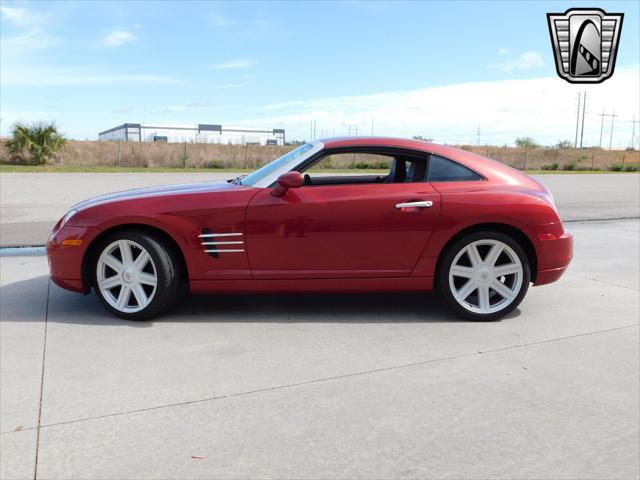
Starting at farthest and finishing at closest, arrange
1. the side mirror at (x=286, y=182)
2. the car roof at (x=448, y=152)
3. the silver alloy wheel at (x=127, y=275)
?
the car roof at (x=448, y=152), the silver alloy wheel at (x=127, y=275), the side mirror at (x=286, y=182)

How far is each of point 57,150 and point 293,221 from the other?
114 ft

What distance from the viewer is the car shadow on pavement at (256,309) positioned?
4.59 metres

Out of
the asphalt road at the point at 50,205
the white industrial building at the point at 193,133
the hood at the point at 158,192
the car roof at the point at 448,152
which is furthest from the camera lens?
the white industrial building at the point at 193,133

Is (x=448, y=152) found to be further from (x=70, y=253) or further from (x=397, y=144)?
(x=70, y=253)

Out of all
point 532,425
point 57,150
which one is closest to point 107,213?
point 532,425

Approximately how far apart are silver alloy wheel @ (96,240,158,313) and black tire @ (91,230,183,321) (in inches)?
1.1

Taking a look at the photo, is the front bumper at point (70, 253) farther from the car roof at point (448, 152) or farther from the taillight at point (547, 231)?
the taillight at point (547, 231)

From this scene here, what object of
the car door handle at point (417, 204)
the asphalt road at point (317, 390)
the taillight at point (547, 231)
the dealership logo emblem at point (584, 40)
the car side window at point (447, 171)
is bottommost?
the asphalt road at point (317, 390)

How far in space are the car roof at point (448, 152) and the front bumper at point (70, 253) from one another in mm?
1992

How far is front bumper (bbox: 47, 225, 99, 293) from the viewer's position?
4469mm

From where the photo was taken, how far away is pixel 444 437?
275 cm

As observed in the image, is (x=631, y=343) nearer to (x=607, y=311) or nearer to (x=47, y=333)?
(x=607, y=311)

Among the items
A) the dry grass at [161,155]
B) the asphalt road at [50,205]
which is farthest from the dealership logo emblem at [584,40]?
the dry grass at [161,155]

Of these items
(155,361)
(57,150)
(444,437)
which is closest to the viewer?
(444,437)
